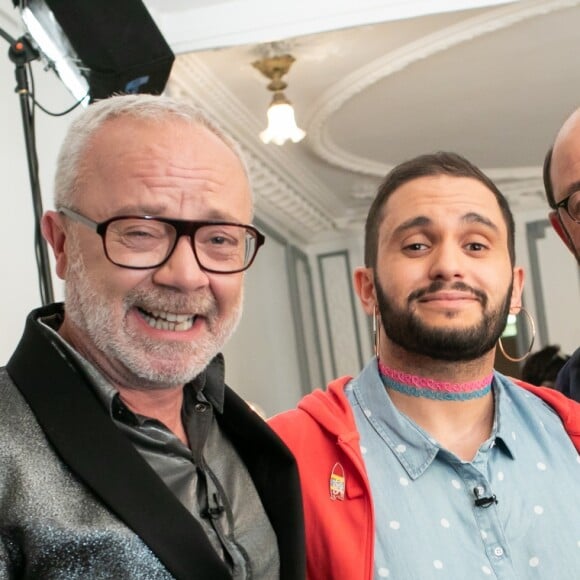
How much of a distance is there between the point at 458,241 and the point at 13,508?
811mm

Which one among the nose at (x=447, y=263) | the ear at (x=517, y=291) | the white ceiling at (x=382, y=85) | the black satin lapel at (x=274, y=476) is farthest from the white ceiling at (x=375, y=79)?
the black satin lapel at (x=274, y=476)

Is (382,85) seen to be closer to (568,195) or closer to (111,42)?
(111,42)

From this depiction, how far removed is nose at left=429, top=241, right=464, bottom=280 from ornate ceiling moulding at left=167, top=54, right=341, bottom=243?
2.34 meters

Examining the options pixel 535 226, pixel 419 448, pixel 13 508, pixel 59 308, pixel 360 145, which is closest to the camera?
pixel 13 508

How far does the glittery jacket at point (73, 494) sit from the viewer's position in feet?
3.44

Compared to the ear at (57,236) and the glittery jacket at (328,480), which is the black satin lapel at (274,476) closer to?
the glittery jacket at (328,480)

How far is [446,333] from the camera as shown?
1.50 m

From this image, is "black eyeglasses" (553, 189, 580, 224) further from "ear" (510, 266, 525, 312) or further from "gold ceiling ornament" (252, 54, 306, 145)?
"gold ceiling ornament" (252, 54, 306, 145)

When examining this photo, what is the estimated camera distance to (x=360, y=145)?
623 cm

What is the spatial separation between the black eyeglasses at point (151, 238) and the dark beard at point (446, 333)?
371 millimetres

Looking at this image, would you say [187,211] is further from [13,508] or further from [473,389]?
[473,389]

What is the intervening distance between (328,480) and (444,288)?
0.34 m

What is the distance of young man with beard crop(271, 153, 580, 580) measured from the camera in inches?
55.6

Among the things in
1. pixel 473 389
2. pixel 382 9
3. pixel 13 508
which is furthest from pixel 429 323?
pixel 382 9
